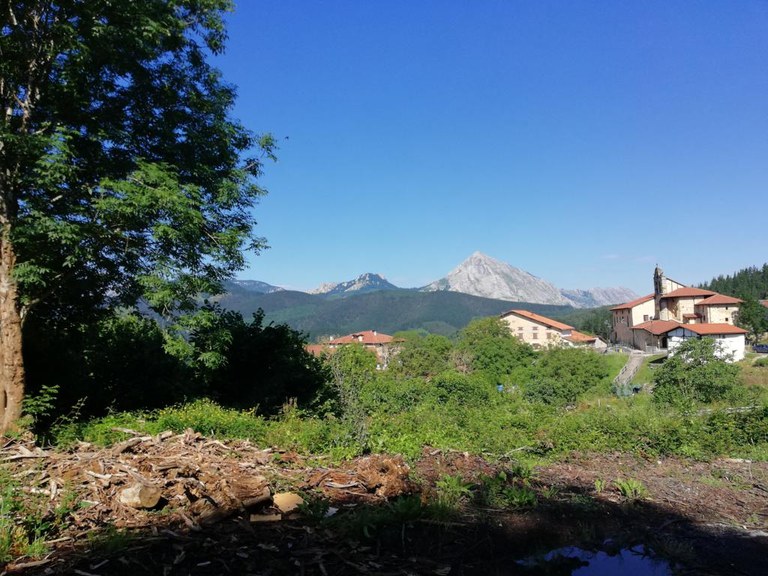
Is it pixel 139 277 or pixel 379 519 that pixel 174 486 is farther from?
pixel 139 277

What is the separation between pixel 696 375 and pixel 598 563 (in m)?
28.1

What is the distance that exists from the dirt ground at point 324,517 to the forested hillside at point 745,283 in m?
118

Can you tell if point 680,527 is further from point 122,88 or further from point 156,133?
point 122,88

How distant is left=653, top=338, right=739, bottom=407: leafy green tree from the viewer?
25328mm

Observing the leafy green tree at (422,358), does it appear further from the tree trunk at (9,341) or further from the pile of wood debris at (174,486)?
the pile of wood debris at (174,486)

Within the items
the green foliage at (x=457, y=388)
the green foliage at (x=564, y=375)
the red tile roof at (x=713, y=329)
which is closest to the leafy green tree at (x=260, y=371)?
the green foliage at (x=457, y=388)

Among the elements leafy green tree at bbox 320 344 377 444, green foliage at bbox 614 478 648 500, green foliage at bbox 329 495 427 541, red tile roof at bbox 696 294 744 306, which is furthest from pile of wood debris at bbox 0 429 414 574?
red tile roof at bbox 696 294 744 306

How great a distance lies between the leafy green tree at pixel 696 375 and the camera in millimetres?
25328

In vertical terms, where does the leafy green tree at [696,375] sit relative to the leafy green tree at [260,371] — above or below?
below

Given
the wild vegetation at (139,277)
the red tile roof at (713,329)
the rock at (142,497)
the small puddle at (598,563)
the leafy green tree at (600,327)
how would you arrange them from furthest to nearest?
the leafy green tree at (600,327) < the red tile roof at (713,329) < the wild vegetation at (139,277) < the rock at (142,497) < the small puddle at (598,563)

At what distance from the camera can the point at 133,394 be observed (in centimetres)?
1031

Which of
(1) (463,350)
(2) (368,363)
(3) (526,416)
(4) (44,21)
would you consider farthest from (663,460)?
(1) (463,350)

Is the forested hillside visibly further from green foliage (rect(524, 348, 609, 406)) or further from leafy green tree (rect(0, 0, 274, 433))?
leafy green tree (rect(0, 0, 274, 433))

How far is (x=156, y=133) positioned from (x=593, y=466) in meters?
9.22
